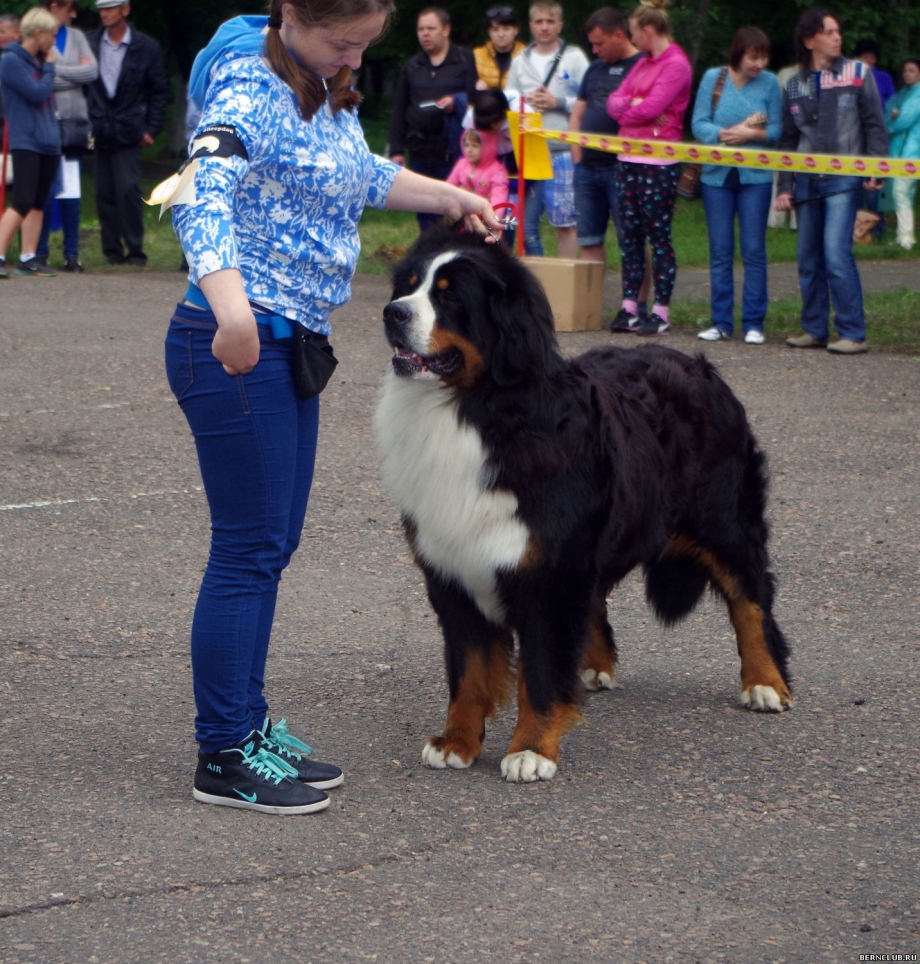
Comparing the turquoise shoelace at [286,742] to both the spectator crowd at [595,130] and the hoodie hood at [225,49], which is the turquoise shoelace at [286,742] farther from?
the spectator crowd at [595,130]

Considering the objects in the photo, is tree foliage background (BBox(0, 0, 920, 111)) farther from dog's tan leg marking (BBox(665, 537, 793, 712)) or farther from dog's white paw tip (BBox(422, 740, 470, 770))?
Answer: dog's white paw tip (BBox(422, 740, 470, 770))

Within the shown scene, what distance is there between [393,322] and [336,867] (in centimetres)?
132

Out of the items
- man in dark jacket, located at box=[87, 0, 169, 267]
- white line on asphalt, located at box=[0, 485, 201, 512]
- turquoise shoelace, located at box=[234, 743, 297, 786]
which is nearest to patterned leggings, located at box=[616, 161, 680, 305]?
white line on asphalt, located at box=[0, 485, 201, 512]

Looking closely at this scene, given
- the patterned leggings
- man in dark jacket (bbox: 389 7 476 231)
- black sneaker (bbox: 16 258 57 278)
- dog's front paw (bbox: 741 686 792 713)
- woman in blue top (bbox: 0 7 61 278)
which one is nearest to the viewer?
dog's front paw (bbox: 741 686 792 713)

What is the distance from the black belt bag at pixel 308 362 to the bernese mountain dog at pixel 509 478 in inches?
7.5

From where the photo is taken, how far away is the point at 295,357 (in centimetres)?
348

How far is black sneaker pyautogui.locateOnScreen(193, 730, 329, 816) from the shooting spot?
11.8 feet

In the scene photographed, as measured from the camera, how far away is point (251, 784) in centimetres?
362

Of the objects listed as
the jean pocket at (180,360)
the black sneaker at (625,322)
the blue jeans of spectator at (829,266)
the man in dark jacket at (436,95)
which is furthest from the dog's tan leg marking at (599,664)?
the man in dark jacket at (436,95)

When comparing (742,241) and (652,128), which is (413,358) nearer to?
(742,241)

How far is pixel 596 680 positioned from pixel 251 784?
4.64 ft

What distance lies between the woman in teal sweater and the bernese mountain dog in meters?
13.2

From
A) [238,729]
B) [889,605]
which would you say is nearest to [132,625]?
[238,729]

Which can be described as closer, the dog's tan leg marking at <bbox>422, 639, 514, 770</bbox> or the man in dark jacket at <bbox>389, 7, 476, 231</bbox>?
the dog's tan leg marking at <bbox>422, 639, 514, 770</bbox>
